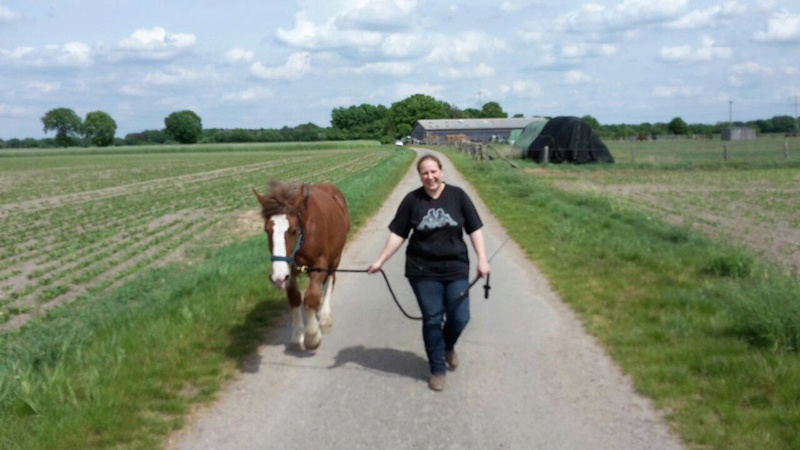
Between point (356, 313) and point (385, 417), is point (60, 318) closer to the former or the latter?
point (356, 313)

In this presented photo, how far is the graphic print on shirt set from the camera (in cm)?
618

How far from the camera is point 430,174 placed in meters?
6.12

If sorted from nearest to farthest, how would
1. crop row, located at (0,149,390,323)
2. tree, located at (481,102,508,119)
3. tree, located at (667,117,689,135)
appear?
crop row, located at (0,149,390,323) < tree, located at (667,117,689,135) < tree, located at (481,102,508,119)

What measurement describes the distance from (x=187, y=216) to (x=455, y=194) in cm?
1935

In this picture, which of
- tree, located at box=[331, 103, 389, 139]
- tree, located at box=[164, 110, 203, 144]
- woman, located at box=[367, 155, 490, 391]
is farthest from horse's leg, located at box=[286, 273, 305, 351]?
tree, located at box=[331, 103, 389, 139]

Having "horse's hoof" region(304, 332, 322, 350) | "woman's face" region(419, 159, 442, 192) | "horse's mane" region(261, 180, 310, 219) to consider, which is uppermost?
"woman's face" region(419, 159, 442, 192)

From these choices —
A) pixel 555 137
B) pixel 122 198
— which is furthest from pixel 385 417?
pixel 555 137

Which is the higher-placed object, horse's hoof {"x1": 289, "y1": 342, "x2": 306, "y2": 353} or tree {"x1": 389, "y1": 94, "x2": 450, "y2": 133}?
tree {"x1": 389, "y1": 94, "x2": 450, "y2": 133}

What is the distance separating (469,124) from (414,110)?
1763cm

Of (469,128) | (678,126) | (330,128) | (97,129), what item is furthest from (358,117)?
(678,126)

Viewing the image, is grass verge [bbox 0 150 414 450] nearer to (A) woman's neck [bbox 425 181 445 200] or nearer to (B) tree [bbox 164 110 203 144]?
(A) woman's neck [bbox 425 181 445 200]

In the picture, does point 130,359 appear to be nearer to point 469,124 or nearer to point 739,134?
point 739,134

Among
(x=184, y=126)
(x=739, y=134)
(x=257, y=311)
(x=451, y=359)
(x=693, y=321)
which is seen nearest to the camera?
(x=451, y=359)

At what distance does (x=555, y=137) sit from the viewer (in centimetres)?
4353
